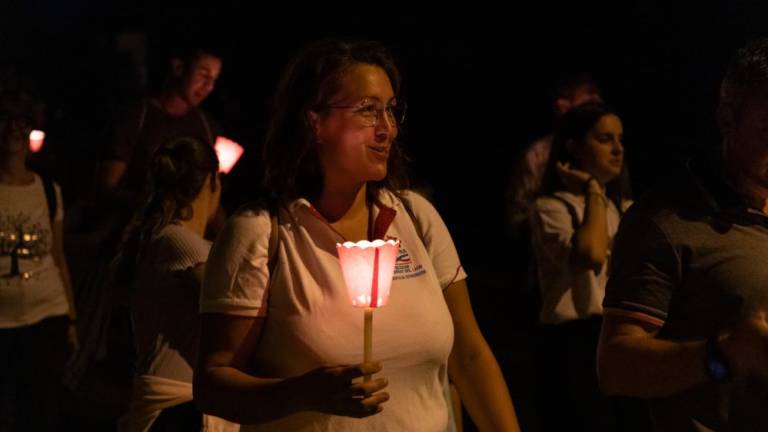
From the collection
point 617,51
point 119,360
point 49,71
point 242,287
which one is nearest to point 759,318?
point 242,287

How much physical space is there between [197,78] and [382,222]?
15.8ft

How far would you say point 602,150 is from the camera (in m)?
6.38

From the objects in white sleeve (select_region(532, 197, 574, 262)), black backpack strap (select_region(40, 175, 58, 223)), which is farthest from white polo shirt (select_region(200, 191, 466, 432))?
black backpack strap (select_region(40, 175, 58, 223))

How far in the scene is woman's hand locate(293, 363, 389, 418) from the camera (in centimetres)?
290

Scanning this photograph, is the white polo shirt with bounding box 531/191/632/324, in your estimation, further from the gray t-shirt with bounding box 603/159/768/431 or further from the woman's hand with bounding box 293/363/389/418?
the woman's hand with bounding box 293/363/389/418

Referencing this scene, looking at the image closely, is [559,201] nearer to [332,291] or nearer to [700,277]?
[700,277]

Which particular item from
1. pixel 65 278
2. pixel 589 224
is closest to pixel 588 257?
pixel 589 224

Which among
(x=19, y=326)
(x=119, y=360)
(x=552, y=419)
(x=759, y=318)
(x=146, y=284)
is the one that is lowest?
(x=119, y=360)

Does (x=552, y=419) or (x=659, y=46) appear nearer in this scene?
(x=552, y=419)

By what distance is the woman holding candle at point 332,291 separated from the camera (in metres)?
3.16

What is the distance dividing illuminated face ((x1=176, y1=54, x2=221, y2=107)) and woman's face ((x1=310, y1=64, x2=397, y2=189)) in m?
4.74

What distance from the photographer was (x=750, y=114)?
3.34 metres

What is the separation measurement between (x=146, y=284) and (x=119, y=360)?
5.86 meters

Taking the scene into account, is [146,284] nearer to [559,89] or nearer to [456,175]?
[559,89]
